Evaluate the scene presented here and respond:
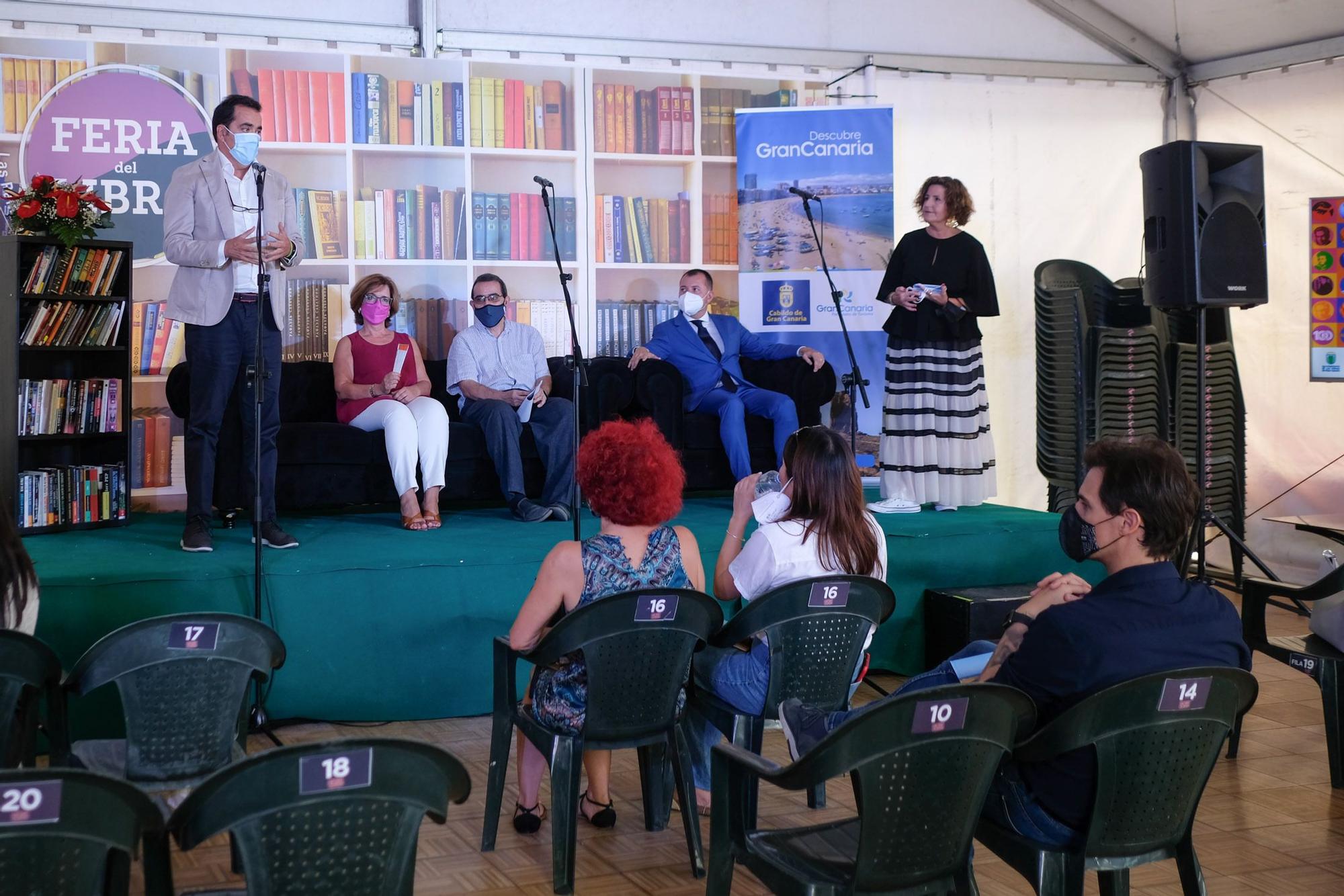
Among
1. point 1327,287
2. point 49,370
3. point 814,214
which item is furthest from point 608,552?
point 1327,287

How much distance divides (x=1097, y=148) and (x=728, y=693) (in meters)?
5.22

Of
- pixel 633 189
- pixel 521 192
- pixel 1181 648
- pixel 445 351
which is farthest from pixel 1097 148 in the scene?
pixel 1181 648

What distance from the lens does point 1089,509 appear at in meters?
2.26

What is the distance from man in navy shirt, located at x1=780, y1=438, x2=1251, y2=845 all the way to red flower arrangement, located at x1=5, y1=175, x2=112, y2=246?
350 centimetres

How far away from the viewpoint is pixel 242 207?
412 centimetres

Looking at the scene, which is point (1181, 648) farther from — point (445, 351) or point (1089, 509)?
point (445, 351)

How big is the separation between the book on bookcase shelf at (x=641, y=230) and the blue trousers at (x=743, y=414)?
3.85ft

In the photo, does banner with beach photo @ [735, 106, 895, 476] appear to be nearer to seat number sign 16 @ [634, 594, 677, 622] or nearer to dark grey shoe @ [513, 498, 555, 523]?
dark grey shoe @ [513, 498, 555, 523]

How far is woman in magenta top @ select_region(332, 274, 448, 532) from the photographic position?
4676mm

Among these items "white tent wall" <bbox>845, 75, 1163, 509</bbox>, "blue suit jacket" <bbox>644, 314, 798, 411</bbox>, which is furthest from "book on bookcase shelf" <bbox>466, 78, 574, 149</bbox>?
"white tent wall" <bbox>845, 75, 1163, 509</bbox>

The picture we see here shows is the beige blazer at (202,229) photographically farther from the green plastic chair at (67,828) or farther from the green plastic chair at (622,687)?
the green plastic chair at (67,828)

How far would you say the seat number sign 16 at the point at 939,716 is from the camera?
1.77 m

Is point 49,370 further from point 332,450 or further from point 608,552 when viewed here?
point 608,552

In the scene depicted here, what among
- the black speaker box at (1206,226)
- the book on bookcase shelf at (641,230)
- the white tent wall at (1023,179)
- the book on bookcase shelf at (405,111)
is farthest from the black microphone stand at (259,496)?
the white tent wall at (1023,179)
